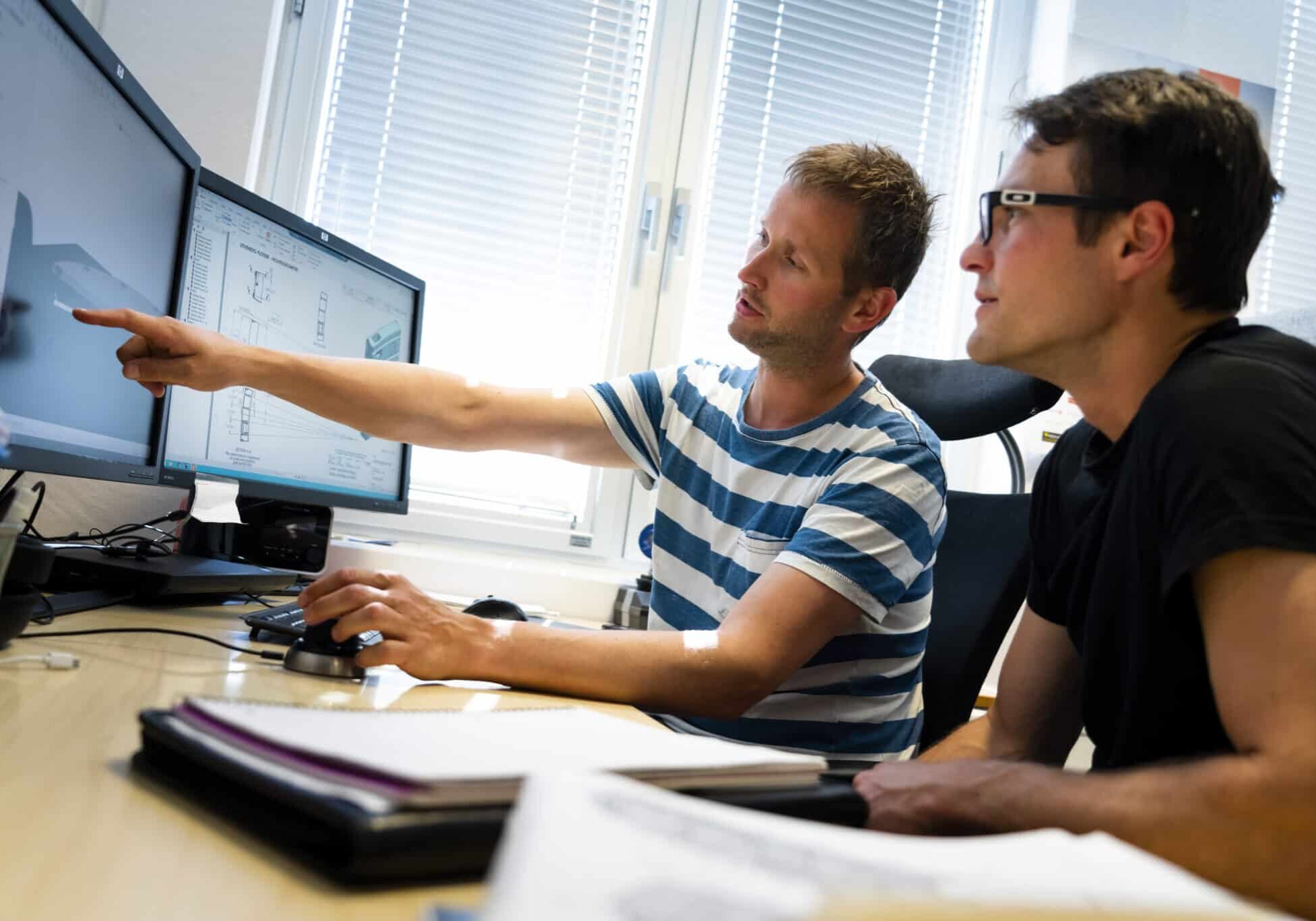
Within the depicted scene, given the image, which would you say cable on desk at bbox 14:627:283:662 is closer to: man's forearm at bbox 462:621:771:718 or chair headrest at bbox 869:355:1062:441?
man's forearm at bbox 462:621:771:718

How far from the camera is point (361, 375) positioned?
4.74 ft

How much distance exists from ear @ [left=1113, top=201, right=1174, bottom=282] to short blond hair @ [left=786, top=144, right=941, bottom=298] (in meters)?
0.63

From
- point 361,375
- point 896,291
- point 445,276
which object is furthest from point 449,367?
point 896,291

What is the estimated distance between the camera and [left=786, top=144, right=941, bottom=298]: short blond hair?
1.66 meters

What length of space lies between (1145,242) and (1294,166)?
2.62 meters

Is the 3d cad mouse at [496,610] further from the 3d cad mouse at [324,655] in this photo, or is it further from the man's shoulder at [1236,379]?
the man's shoulder at [1236,379]

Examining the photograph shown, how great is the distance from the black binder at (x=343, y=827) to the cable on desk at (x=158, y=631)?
1.68ft

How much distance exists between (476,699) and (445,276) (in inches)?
67.6

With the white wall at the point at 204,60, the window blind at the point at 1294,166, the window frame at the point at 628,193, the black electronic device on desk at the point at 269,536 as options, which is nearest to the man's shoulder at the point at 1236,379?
the black electronic device on desk at the point at 269,536

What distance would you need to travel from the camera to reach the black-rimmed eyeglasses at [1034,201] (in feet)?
3.56

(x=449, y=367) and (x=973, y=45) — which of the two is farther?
(x=973, y=45)

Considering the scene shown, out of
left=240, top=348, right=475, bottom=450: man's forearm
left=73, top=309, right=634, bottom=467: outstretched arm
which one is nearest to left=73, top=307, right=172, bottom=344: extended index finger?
left=73, top=309, right=634, bottom=467: outstretched arm

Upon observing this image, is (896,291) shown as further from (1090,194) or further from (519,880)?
(519,880)

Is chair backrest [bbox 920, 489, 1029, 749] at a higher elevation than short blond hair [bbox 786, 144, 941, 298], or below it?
below
